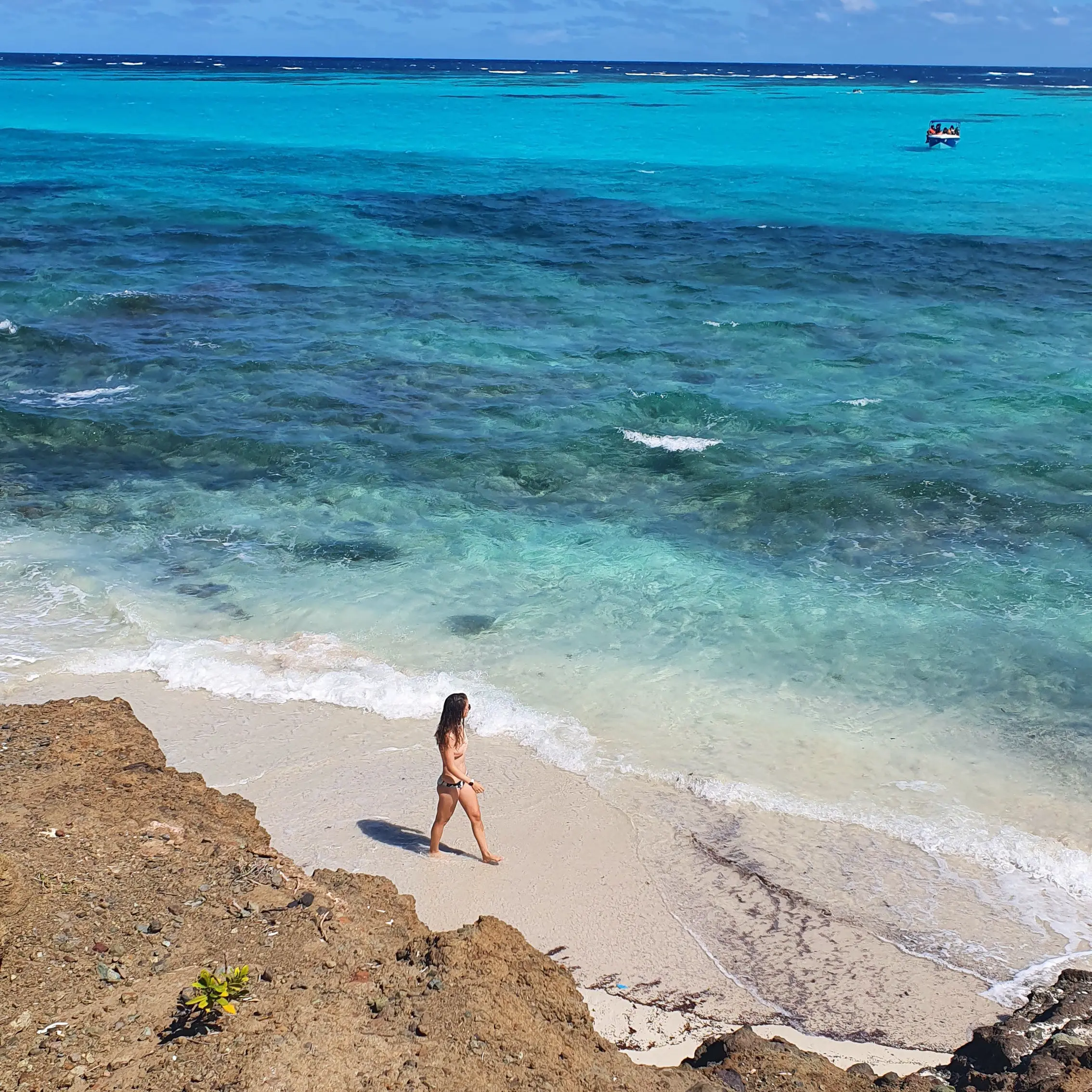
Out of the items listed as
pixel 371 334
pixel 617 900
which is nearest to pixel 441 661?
pixel 617 900

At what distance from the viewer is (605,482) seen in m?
17.0

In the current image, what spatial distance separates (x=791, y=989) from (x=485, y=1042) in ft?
8.85

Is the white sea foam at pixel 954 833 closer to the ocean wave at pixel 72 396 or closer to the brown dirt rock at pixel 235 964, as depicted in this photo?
the brown dirt rock at pixel 235 964

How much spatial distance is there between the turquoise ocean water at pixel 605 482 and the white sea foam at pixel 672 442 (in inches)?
3.1

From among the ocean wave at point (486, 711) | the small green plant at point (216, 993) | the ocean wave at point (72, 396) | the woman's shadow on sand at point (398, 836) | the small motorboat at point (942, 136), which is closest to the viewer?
the small green plant at point (216, 993)

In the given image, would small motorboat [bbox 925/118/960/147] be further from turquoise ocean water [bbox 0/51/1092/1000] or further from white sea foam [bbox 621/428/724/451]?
white sea foam [bbox 621/428/724/451]

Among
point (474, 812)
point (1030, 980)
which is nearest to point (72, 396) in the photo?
point (474, 812)

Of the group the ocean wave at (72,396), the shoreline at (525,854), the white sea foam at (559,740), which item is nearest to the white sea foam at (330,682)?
the white sea foam at (559,740)

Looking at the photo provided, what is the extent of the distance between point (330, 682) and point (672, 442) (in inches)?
351

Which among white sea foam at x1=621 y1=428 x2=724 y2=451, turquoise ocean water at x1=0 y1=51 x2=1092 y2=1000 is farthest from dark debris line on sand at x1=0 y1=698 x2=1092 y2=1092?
white sea foam at x1=621 y1=428 x2=724 y2=451

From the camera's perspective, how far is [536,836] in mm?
8938

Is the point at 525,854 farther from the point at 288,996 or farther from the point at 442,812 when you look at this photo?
the point at 288,996

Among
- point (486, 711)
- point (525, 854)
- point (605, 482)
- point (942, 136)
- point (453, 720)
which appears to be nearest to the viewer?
point (453, 720)

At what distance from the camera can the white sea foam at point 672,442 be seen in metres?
18.2
